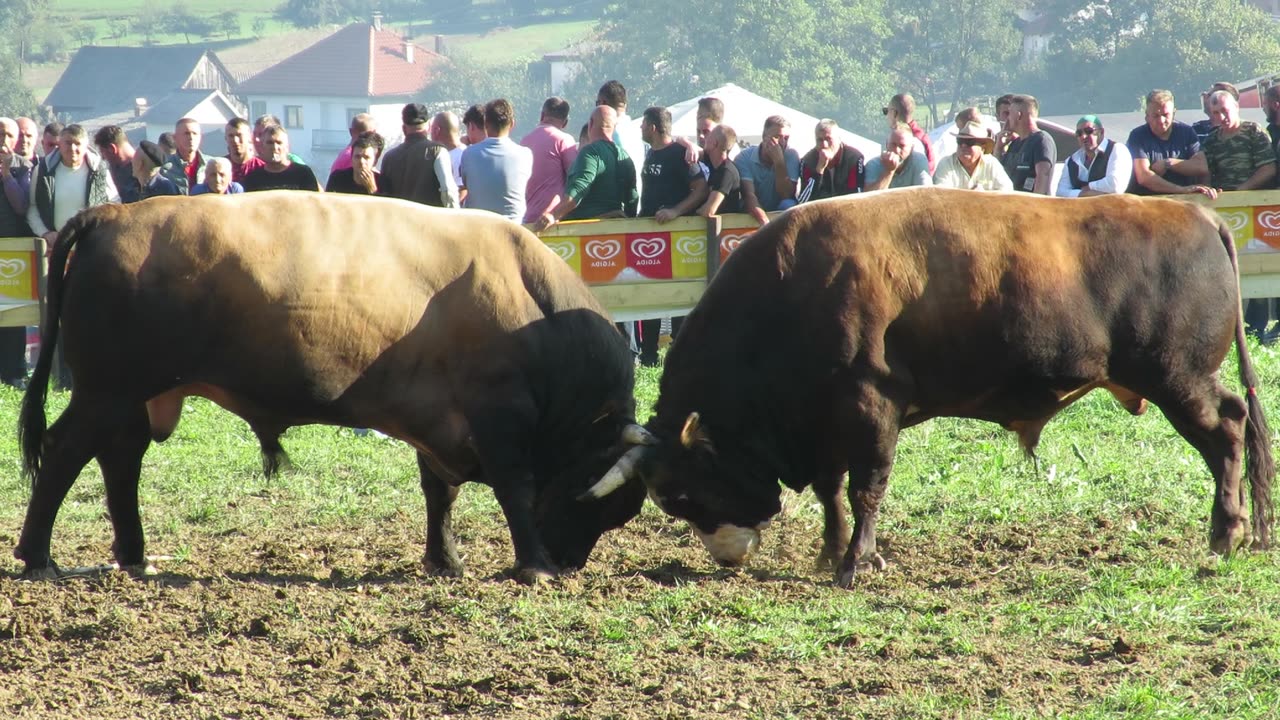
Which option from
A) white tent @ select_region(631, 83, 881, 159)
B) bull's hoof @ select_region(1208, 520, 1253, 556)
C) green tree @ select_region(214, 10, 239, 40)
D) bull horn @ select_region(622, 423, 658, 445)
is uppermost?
bull horn @ select_region(622, 423, 658, 445)

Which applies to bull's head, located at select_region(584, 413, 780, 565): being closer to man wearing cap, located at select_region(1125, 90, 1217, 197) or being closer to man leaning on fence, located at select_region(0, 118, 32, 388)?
man wearing cap, located at select_region(1125, 90, 1217, 197)

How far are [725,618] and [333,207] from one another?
2.30 metres

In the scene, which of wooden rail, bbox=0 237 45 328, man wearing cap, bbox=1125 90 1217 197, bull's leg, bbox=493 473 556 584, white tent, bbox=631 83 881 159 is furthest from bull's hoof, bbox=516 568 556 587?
white tent, bbox=631 83 881 159

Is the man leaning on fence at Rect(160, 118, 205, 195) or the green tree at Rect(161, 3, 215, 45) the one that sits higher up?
the man leaning on fence at Rect(160, 118, 205, 195)

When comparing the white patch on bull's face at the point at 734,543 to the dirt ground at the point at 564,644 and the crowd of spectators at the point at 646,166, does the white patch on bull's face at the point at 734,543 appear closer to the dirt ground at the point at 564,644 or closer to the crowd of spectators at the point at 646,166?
the dirt ground at the point at 564,644

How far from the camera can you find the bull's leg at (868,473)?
609 cm

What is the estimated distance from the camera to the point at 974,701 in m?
4.58

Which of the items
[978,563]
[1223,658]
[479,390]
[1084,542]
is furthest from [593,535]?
[1223,658]

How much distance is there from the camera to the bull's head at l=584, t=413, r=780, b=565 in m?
6.35

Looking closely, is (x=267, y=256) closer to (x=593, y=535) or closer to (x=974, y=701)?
(x=593, y=535)

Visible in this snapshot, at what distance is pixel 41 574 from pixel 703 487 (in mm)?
2745

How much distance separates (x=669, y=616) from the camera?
18.4 feet

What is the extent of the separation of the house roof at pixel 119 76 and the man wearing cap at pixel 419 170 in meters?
84.7

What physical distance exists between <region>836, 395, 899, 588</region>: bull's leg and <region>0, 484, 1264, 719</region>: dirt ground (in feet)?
0.38
